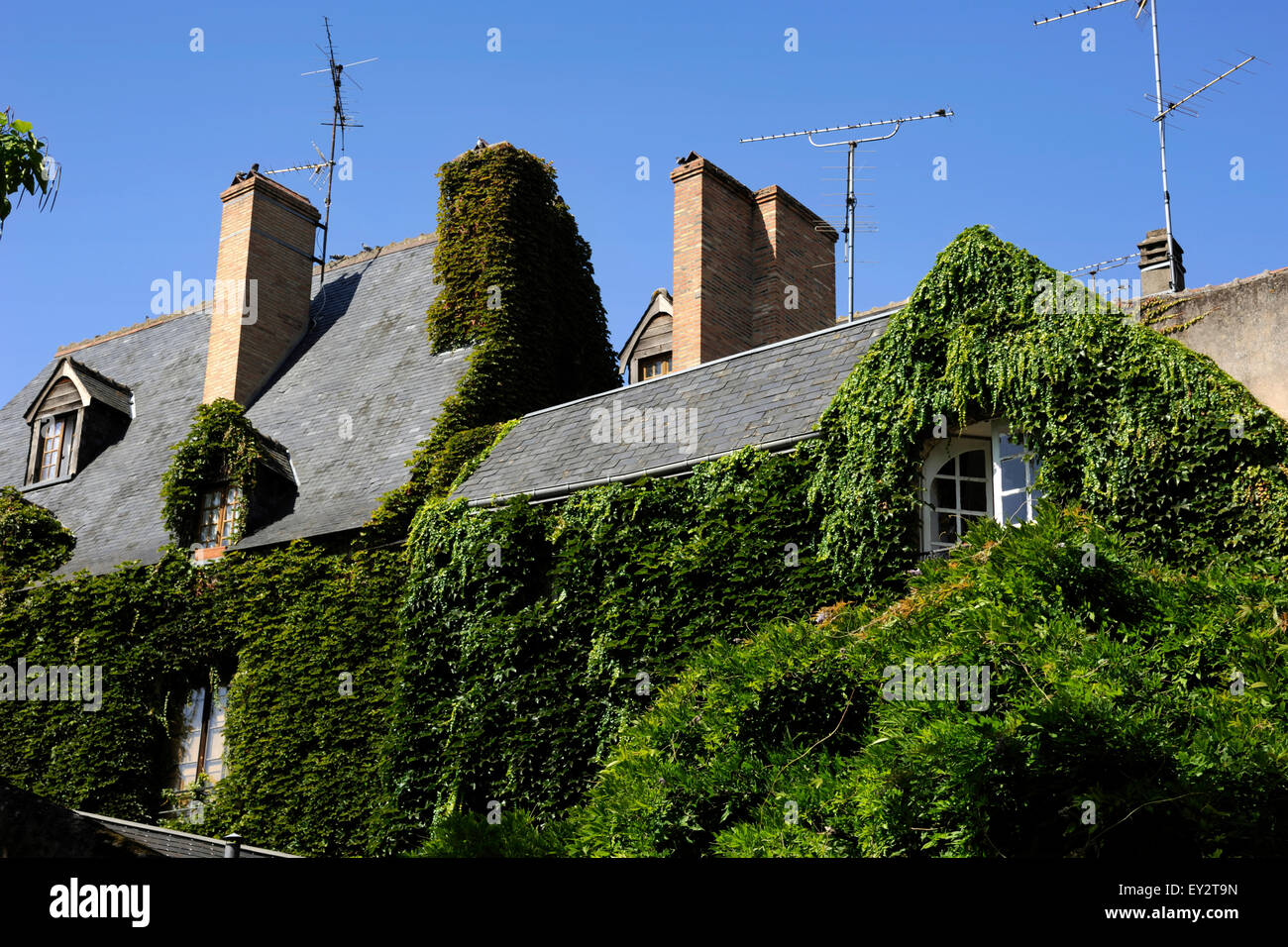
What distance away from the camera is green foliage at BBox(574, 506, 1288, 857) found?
7.74 metres

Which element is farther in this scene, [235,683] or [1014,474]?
[235,683]

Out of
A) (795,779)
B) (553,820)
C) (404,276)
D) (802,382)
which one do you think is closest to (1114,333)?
(802,382)

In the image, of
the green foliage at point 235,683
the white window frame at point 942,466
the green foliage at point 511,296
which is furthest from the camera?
the green foliage at point 511,296

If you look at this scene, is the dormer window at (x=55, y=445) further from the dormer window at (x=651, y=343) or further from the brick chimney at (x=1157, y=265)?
the brick chimney at (x=1157, y=265)

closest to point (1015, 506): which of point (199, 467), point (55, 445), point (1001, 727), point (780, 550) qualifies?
point (780, 550)

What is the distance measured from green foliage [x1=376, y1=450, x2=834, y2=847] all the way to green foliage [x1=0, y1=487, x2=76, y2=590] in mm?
7873

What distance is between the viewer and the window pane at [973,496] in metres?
12.5

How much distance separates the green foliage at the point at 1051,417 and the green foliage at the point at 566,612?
777 mm

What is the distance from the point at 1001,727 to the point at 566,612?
686 cm

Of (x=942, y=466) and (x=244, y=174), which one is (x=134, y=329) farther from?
(x=942, y=466)

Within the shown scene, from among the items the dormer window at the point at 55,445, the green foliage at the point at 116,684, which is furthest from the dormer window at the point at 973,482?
the dormer window at the point at 55,445

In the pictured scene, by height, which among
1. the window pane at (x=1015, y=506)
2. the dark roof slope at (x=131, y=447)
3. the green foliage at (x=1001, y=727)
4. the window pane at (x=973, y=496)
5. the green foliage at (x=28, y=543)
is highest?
the dark roof slope at (x=131, y=447)

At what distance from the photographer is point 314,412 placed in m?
20.5
